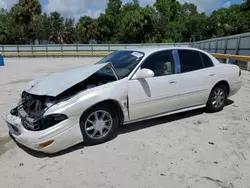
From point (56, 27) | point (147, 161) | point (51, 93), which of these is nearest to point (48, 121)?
point (51, 93)

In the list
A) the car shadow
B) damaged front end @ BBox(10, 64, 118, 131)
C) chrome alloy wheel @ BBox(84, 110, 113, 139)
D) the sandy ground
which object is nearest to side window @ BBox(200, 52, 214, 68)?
the car shadow

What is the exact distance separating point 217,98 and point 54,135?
3730mm

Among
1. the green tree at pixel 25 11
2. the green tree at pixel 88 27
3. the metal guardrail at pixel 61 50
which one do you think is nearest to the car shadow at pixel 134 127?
the metal guardrail at pixel 61 50

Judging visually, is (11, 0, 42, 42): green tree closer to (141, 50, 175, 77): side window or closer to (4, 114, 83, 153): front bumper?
(141, 50, 175, 77): side window

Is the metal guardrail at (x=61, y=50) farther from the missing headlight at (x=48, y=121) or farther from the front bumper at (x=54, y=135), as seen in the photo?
the missing headlight at (x=48, y=121)

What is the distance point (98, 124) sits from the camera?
357 centimetres

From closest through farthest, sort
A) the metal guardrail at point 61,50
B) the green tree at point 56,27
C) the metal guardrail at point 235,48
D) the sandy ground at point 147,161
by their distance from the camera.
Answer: the sandy ground at point 147,161 < the metal guardrail at point 235,48 < the metal guardrail at point 61,50 < the green tree at point 56,27

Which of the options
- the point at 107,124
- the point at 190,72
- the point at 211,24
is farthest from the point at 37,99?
the point at 211,24

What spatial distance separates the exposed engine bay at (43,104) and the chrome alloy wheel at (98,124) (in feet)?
1.44

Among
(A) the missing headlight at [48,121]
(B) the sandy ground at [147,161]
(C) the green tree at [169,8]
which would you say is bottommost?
(B) the sandy ground at [147,161]

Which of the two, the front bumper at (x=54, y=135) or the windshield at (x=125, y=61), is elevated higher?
the windshield at (x=125, y=61)

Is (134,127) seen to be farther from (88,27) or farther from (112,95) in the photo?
(88,27)

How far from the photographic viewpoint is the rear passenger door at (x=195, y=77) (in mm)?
4469

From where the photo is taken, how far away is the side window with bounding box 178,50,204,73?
454 cm
